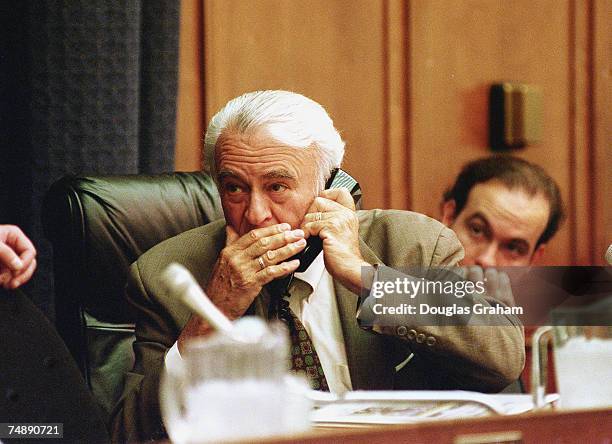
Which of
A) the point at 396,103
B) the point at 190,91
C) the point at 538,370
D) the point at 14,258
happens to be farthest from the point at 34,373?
the point at 396,103

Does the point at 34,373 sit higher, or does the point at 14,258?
the point at 14,258

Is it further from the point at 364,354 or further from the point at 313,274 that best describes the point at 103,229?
the point at 364,354

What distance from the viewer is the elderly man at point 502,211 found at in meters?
2.13

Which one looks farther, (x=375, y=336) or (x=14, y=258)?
(x=375, y=336)

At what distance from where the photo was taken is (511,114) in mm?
2396

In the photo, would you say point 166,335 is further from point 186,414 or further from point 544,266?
point 544,266

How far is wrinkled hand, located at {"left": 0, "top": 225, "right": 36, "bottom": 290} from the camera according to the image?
120 centimetres

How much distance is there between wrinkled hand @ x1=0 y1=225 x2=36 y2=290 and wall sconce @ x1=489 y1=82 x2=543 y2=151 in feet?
4.76

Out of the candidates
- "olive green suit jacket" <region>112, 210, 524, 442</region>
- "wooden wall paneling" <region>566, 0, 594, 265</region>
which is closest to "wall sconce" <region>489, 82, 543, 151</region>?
"wooden wall paneling" <region>566, 0, 594, 265</region>

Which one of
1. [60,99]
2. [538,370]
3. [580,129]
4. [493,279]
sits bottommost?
[493,279]

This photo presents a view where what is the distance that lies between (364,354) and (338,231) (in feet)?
0.61

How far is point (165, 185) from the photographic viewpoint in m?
1.60

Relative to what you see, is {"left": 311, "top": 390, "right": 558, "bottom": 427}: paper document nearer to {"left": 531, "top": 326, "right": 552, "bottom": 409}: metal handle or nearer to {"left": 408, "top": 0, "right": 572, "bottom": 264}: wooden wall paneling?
{"left": 531, "top": 326, "right": 552, "bottom": 409}: metal handle

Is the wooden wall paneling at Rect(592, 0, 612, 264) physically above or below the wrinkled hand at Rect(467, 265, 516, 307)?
above
